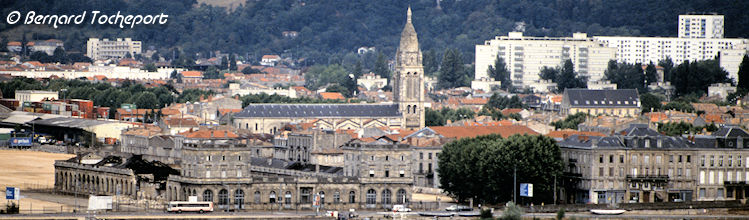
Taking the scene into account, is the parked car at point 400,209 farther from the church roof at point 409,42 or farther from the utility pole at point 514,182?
the church roof at point 409,42

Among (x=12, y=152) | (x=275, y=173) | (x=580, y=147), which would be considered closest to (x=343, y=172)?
(x=275, y=173)

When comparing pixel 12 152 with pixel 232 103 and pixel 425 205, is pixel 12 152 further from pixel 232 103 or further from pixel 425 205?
pixel 425 205

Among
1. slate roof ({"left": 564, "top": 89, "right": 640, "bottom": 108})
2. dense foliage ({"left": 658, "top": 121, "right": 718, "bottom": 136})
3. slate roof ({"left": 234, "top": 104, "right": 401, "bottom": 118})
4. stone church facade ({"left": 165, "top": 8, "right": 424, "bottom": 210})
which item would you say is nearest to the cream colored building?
slate roof ({"left": 564, "top": 89, "right": 640, "bottom": 108})

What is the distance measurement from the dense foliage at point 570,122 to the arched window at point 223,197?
181ft

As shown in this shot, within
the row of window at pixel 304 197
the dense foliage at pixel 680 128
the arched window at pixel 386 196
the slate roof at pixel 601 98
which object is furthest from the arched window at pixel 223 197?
the slate roof at pixel 601 98

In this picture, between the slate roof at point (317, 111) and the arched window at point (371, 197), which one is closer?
the arched window at point (371, 197)

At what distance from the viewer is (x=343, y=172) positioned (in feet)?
381

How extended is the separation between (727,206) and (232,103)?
9667 centimetres

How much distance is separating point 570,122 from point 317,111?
30.9m

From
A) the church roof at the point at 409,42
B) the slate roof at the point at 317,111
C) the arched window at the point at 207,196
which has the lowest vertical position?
Result: the arched window at the point at 207,196

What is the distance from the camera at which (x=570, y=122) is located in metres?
158

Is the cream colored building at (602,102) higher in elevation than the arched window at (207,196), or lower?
higher

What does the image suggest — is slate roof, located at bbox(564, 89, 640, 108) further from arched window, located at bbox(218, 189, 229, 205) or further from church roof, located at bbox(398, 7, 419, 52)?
arched window, located at bbox(218, 189, 229, 205)

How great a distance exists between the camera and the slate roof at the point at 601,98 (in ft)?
634
